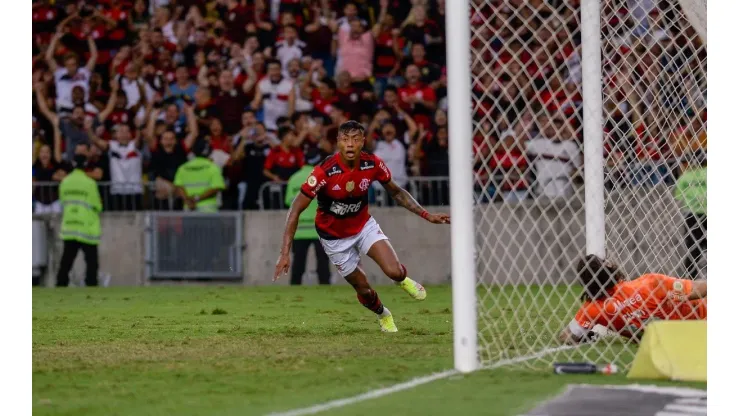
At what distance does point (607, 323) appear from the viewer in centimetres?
845

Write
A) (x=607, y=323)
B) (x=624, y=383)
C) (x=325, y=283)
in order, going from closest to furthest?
(x=624, y=383) → (x=607, y=323) → (x=325, y=283)

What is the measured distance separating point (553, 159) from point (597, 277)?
4588 millimetres

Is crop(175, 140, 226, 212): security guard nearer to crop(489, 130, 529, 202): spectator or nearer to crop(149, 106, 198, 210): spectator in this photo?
crop(149, 106, 198, 210): spectator

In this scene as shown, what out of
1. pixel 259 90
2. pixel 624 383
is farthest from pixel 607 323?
pixel 259 90

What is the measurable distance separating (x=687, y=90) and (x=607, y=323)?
2540mm

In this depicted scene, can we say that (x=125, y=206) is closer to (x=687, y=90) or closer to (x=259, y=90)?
(x=259, y=90)

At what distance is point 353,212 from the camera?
1038 centimetres

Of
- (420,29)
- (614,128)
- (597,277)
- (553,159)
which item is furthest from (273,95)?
(597,277)

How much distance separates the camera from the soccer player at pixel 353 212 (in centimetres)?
979

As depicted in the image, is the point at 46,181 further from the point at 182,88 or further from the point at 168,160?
the point at 182,88

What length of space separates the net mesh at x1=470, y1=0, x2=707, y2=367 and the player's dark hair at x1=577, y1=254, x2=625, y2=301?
8.1 inches

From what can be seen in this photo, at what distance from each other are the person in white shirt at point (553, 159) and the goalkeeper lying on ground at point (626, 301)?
8.14ft

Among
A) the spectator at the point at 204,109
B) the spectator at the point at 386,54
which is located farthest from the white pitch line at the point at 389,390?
the spectator at the point at 204,109

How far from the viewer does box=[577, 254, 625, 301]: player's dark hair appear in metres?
8.48
